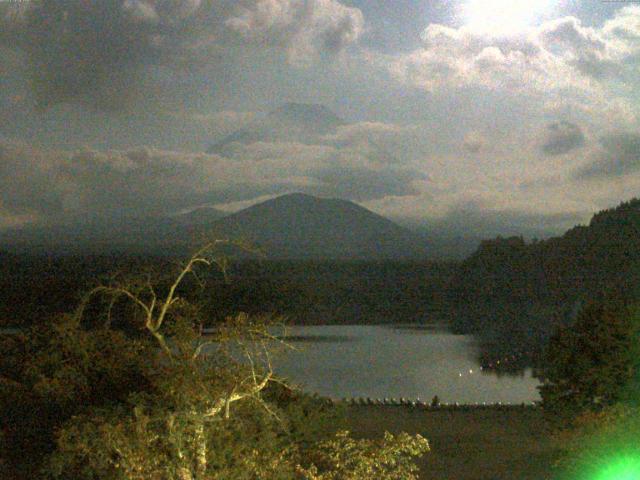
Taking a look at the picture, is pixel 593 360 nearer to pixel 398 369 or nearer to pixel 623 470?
pixel 623 470

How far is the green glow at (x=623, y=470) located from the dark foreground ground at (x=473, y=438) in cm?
196

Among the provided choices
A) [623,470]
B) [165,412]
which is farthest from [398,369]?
[165,412]

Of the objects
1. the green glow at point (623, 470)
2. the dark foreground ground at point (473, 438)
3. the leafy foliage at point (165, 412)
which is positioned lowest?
the dark foreground ground at point (473, 438)

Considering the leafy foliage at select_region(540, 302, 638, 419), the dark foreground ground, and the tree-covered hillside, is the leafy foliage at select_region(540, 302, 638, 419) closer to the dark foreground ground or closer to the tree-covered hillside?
the dark foreground ground

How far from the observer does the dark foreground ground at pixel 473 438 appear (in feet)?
38.2

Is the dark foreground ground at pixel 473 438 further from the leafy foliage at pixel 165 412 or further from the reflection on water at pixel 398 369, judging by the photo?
the reflection on water at pixel 398 369

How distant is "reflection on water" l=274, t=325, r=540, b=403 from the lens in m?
26.4

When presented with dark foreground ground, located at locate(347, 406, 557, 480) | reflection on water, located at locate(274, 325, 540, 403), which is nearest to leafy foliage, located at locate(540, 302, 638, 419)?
dark foreground ground, located at locate(347, 406, 557, 480)

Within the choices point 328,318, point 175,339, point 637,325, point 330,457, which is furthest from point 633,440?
point 328,318

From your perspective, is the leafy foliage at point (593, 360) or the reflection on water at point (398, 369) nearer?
the leafy foliage at point (593, 360)

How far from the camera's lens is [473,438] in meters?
14.1

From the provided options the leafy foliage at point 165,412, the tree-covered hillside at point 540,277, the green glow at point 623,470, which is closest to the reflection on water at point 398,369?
the tree-covered hillside at point 540,277

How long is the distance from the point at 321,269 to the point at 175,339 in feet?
250

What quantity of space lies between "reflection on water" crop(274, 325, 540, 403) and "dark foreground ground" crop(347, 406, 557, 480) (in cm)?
368
